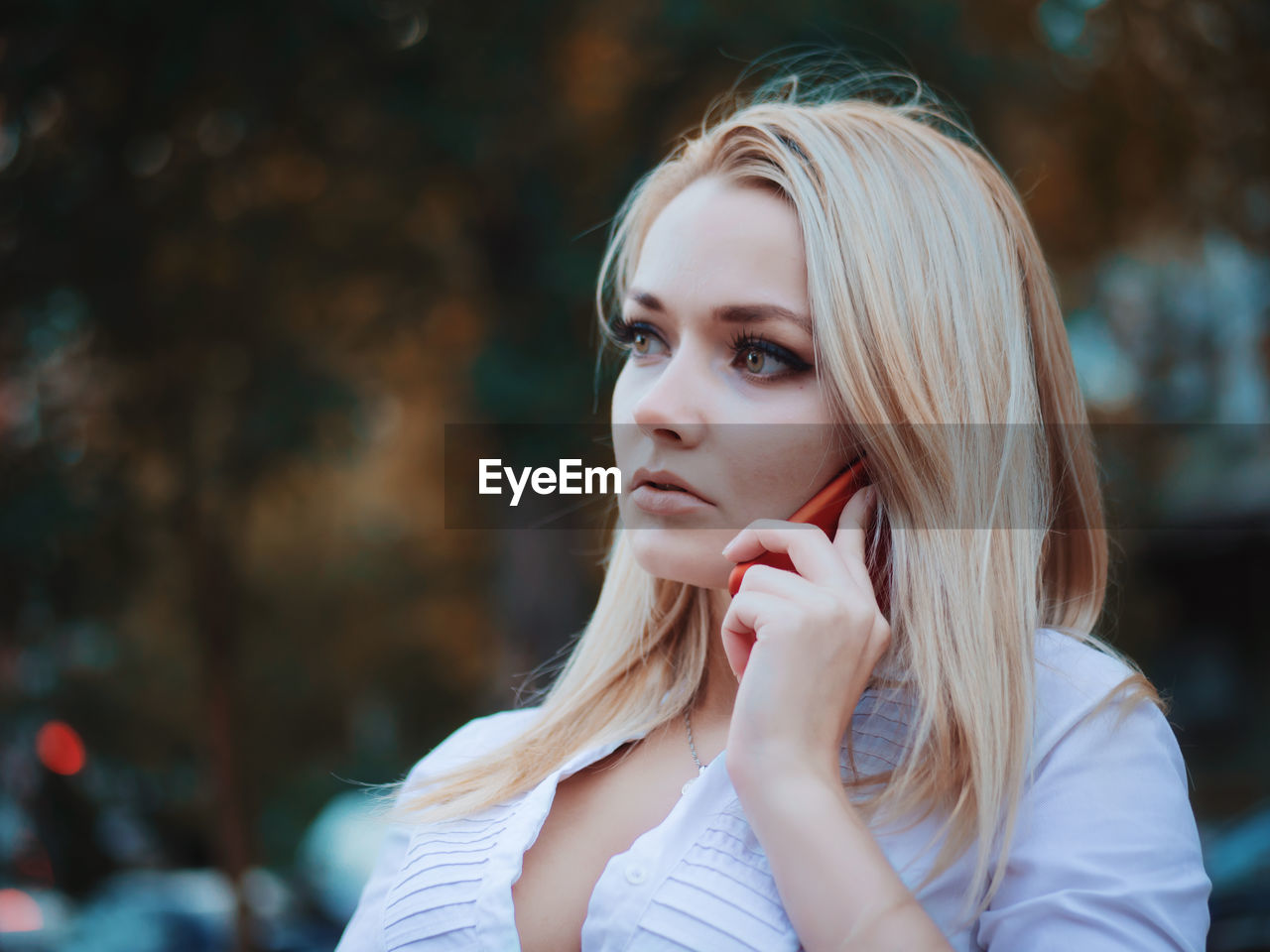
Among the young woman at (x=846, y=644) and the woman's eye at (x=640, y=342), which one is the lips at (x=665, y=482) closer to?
the young woman at (x=846, y=644)

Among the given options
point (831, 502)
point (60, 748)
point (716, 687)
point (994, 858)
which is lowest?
point (60, 748)

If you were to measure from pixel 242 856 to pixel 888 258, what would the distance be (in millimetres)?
6558

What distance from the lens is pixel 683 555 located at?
73.0 inches

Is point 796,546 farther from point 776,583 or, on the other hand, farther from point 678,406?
point 678,406

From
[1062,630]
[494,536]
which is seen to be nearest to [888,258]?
[1062,630]

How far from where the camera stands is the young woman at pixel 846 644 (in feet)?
5.10

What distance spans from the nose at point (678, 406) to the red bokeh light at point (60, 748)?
815 centimetres

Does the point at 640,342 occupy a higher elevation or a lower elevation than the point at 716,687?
higher

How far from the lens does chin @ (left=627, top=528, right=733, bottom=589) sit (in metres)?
1.85

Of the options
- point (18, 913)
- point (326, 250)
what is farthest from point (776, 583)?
point (18, 913)

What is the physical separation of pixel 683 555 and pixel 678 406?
262 millimetres

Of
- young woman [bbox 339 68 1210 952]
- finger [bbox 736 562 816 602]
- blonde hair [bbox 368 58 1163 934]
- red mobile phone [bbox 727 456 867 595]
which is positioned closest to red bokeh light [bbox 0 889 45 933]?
young woman [bbox 339 68 1210 952]

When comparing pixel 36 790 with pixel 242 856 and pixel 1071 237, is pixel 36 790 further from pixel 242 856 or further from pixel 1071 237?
pixel 1071 237

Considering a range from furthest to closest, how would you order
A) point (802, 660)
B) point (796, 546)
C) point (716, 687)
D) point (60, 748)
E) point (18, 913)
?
point (60, 748), point (18, 913), point (716, 687), point (796, 546), point (802, 660)
